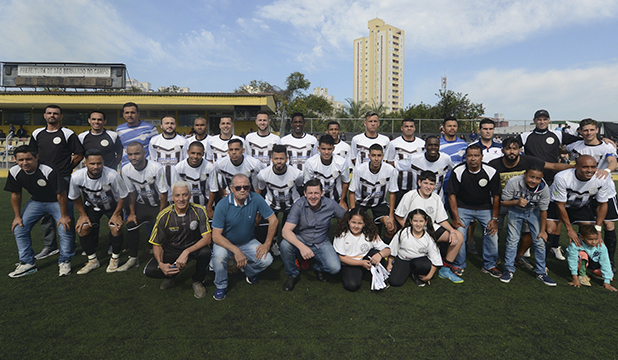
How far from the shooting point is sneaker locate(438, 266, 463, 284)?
4.30 meters

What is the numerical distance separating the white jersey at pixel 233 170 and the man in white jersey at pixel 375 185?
4.95 feet

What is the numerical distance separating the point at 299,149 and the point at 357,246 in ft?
7.41

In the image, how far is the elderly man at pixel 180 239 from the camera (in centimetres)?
391

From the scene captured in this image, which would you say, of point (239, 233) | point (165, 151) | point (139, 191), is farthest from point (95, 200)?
point (239, 233)

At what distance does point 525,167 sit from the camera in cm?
464

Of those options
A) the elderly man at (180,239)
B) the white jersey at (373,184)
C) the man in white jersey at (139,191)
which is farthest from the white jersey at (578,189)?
the man in white jersey at (139,191)

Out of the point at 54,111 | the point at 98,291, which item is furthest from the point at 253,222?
the point at 54,111

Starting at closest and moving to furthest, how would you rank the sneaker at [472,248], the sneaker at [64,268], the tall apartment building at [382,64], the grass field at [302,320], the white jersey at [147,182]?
1. the grass field at [302,320]
2. the sneaker at [64,268]
3. the white jersey at [147,182]
4. the sneaker at [472,248]
5. the tall apartment building at [382,64]

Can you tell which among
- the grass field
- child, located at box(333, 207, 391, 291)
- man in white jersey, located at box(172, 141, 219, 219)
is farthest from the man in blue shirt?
man in white jersey, located at box(172, 141, 219, 219)

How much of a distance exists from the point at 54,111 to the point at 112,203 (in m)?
1.70

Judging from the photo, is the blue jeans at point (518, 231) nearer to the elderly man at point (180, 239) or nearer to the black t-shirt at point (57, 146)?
the elderly man at point (180, 239)

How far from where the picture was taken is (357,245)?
14.1ft

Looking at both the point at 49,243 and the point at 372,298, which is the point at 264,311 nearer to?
the point at 372,298

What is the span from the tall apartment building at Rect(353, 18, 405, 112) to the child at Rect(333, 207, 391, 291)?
98205 mm
